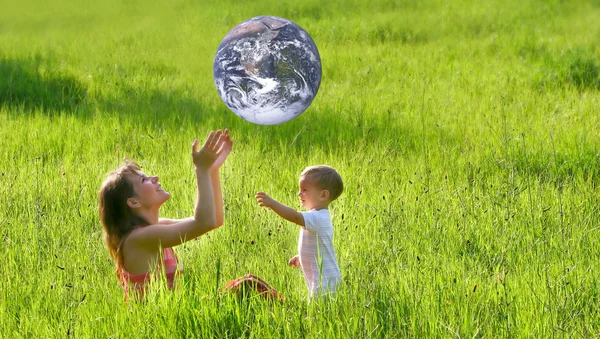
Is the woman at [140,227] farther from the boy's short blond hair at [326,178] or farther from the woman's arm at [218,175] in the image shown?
the boy's short blond hair at [326,178]

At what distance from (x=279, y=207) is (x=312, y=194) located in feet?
0.90

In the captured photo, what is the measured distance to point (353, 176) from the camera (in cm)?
578

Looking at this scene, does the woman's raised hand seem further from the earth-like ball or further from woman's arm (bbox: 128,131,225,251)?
the earth-like ball

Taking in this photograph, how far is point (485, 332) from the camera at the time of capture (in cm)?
310

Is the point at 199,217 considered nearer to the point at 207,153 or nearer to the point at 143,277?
the point at 207,153

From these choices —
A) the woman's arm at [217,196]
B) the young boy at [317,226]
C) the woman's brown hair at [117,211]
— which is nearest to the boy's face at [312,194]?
the young boy at [317,226]

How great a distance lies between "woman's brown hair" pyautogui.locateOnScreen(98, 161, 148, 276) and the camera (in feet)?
11.5

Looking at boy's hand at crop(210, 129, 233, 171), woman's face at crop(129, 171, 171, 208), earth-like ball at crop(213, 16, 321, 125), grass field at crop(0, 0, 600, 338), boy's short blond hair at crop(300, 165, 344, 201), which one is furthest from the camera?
earth-like ball at crop(213, 16, 321, 125)

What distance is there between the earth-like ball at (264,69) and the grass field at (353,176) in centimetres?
74

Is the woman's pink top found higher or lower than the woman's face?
lower

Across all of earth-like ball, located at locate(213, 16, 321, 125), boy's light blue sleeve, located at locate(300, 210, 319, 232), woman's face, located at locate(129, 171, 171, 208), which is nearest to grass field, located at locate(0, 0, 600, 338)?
boy's light blue sleeve, located at locate(300, 210, 319, 232)

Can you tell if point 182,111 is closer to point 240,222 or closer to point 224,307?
point 240,222

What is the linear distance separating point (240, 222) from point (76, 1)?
1302cm

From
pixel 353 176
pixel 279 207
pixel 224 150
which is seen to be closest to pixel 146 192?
pixel 224 150
